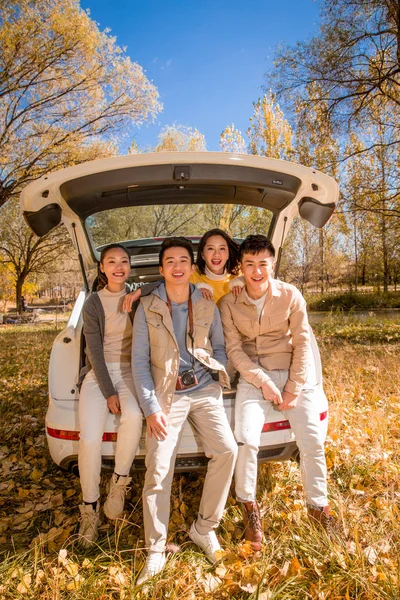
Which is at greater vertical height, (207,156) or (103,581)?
(207,156)

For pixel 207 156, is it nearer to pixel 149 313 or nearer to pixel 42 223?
pixel 149 313

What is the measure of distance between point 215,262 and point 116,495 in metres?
1.63

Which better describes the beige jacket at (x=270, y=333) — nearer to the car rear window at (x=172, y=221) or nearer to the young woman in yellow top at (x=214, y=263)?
the young woman in yellow top at (x=214, y=263)

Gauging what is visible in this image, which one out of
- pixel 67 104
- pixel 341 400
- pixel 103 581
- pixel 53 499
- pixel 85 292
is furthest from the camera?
pixel 67 104

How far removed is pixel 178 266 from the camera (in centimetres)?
248

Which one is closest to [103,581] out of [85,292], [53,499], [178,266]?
[53,499]

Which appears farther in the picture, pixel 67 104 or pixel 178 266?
pixel 67 104

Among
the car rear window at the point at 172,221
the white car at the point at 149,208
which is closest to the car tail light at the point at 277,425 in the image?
the white car at the point at 149,208

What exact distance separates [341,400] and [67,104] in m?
10.3

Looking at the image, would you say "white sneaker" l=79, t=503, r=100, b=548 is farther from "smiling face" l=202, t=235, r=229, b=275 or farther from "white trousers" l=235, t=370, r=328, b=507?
"smiling face" l=202, t=235, r=229, b=275

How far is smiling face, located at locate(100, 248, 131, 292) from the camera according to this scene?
106 inches

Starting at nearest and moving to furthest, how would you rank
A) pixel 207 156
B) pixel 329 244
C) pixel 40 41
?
pixel 207 156
pixel 40 41
pixel 329 244

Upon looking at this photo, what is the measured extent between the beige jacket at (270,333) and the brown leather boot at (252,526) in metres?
0.69

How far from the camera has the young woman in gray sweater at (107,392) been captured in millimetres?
2266
